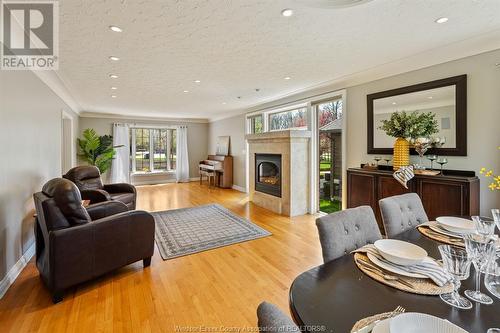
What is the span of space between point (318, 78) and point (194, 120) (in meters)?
5.93

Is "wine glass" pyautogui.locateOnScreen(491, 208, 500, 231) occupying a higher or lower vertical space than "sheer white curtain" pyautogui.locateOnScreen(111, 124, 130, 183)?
lower

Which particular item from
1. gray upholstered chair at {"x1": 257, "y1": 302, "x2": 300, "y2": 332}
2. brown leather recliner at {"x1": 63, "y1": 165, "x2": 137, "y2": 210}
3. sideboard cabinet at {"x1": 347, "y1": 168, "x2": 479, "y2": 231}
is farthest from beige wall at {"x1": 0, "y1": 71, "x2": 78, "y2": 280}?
sideboard cabinet at {"x1": 347, "y1": 168, "x2": 479, "y2": 231}

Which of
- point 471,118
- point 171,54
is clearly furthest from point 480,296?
point 171,54

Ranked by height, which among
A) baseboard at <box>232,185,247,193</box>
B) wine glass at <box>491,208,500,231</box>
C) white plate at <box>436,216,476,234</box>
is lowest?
baseboard at <box>232,185,247,193</box>

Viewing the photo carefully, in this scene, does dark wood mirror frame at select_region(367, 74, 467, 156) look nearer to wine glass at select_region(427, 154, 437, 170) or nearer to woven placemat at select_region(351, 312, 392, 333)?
wine glass at select_region(427, 154, 437, 170)

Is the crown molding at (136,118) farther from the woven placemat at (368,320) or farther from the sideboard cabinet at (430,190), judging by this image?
the woven placemat at (368,320)

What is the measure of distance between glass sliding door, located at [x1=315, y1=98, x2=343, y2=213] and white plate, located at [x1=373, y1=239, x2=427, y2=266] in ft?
10.7

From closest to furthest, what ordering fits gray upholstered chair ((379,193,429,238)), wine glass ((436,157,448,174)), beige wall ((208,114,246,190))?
1. gray upholstered chair ((379,193,429,238))
2. wine glass ((436,157,448,174))
3. beige wall ((208,114,246,190))

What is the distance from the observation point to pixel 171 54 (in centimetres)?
290

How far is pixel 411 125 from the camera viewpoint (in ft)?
9.95

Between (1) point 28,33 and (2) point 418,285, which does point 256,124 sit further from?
(2) point 418,285

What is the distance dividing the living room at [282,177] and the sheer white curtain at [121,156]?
2963 millimetres

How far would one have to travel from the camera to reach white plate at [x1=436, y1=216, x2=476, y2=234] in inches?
59.2

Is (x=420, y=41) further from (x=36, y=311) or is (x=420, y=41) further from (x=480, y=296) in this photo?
(x=36, y=311)
